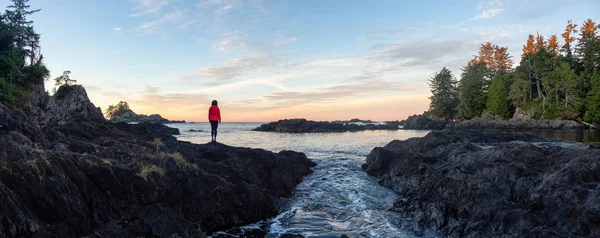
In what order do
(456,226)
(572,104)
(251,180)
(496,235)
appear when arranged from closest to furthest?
(496,235) → (456,226) → (251,180) → (572,104)

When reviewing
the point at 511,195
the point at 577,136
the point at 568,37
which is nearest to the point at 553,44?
Answer: the point at 568,37

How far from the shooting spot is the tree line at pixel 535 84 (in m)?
65.8

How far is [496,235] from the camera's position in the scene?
24.7ft

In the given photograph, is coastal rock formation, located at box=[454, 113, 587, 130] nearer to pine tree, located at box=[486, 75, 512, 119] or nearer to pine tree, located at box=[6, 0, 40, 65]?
pine tree, located at box=[486, 75, 512, 119]

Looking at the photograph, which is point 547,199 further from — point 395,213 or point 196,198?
point 196,198

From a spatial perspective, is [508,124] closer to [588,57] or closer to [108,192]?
[588,57]

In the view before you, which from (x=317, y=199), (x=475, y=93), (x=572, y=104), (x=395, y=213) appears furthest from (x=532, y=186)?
(x=475, y=93)

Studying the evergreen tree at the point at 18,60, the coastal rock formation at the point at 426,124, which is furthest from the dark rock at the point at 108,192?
the coastal rock formation at the point at 426,124

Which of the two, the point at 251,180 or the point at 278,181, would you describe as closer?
the point at 251,180

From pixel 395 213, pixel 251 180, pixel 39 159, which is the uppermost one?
pixel 39 159

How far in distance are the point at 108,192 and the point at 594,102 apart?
83.1m

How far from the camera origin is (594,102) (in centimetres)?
6106

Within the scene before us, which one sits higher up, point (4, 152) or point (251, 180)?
point (4, 152)

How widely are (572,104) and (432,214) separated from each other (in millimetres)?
78658
